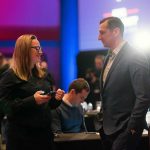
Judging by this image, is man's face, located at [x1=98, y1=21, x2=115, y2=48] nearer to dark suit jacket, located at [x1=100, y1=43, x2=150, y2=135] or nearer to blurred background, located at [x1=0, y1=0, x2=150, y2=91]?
dark suit jacket, located at [x1=100, y1=43, x2=150, y2=135]

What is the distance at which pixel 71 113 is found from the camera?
11.7 feet

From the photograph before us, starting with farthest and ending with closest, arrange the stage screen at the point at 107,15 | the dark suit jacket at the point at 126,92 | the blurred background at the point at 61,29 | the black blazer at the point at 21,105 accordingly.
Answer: the blurred background at the point at 61,29 → the stage screen at the point at 107,15 → the black blazer at the point at 21,105 → the dark suit jacket at the point at 126,92

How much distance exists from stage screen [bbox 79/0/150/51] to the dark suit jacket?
14.8 ft

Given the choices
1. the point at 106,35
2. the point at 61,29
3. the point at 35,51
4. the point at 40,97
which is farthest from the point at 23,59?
the point at 61,29

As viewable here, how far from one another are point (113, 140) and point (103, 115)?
195 mm

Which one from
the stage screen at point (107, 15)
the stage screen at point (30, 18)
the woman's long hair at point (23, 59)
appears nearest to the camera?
the woman's long hair at point (23, 59)

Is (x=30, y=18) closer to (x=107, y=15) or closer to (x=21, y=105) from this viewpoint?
(x=107, y=15)

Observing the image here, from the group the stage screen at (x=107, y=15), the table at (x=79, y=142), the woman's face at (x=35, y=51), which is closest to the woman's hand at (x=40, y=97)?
the woman's face at (x=35, y=51)

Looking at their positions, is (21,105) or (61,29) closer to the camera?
(21,105)

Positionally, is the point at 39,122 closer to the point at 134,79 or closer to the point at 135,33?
the point at 134,79

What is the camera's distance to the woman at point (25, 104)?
2545 millimetres

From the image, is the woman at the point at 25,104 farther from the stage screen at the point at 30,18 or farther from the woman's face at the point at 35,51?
the stage screen at the point at 30,18

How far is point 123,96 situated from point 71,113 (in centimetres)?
114

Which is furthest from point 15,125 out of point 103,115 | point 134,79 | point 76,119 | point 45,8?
point 45,8
